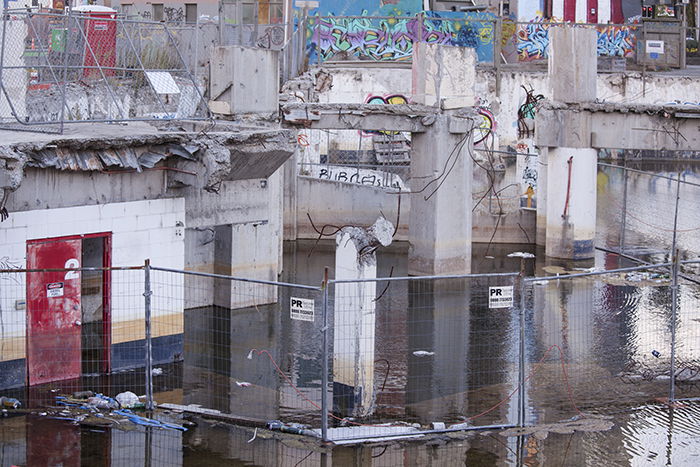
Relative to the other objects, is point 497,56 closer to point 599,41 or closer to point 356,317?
point 599,41

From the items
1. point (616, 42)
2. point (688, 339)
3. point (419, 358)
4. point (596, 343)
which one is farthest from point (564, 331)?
point (616, 42)

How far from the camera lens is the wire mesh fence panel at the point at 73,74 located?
18.8m

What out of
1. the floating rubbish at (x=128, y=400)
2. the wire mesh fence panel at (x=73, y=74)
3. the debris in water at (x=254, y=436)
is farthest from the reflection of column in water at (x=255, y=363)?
the wire mesh fence panel at (x=73, y=74)

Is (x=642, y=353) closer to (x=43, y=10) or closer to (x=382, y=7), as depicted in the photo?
(x=43, y=10)

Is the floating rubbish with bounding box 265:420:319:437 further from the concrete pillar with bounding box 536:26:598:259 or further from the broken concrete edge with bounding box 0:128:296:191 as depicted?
the concrete pillar with bounding box 536:26:598:259

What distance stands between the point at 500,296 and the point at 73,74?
14.1 meters

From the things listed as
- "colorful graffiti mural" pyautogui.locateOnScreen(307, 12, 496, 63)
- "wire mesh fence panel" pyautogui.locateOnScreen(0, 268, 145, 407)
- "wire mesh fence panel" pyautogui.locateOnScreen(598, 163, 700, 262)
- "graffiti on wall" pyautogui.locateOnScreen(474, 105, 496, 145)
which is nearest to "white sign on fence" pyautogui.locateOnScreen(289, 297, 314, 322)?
"wire mesh fence panel" pyautogui.locateOnScreen(0, 268, 145, 407)

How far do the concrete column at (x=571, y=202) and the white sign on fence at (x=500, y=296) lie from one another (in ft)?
48.2

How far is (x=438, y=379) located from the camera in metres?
18.5

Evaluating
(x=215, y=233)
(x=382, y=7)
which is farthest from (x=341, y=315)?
(x=382, y=7)

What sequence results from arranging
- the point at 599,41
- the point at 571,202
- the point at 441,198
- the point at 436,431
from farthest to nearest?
the point at 599,41 → the point at 571,202 → the point at 441,198 → the point at 436,431

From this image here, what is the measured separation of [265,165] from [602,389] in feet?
25.0

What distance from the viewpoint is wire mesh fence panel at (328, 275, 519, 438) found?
15.8 meters

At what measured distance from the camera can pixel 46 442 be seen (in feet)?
47.8
